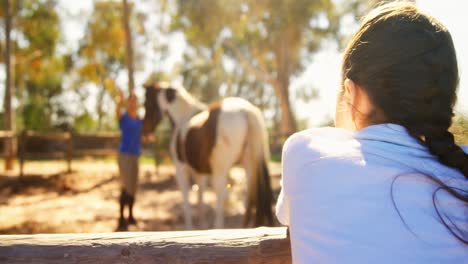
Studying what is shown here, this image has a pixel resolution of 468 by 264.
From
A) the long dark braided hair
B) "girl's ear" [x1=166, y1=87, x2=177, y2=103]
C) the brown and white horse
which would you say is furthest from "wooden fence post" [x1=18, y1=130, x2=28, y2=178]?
the long dark braided hair

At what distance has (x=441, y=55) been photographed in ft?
3.12

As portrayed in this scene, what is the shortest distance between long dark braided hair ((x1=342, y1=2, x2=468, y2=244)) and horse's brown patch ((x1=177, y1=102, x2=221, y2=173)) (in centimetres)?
464

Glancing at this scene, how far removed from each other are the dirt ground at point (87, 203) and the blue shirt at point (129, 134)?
1.17m

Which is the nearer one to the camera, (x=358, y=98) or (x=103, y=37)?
(x=358, y=98)

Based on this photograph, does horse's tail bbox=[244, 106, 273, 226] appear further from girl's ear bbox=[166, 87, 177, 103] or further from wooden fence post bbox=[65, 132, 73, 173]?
wooden fence post bbox=[65, 132, 73, 173]

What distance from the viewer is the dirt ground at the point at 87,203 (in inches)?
251

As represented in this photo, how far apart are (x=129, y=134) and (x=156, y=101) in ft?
2.51

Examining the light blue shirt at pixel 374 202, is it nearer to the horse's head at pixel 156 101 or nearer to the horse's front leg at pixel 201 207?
the horse's front leg at pixel 201 207

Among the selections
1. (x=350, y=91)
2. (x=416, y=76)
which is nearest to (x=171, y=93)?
(x=350, y=91)

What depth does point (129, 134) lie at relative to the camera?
6027mm

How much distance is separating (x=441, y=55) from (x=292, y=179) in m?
0.44

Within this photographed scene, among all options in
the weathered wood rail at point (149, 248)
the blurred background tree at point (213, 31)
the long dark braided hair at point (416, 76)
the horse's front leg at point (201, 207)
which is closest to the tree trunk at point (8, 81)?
the blurred background tree at point (213, 31)

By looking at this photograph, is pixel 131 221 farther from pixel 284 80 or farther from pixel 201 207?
pixel 284 80

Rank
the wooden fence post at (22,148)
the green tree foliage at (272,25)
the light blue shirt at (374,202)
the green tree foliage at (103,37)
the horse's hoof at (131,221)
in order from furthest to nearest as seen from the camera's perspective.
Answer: the green tree foliage at (103,37) < the green tree foliage at (272,25) < the wooden fence post at (22,148) < the horse's hoof at (131,221) < the light blue shirt at (374,202)
